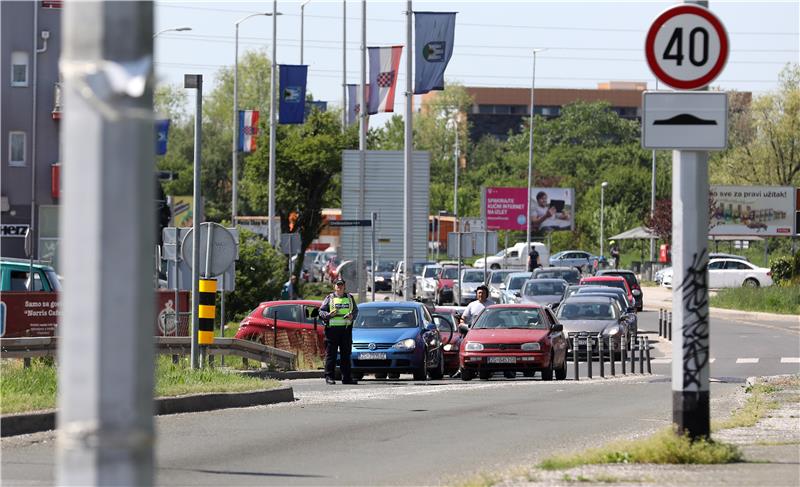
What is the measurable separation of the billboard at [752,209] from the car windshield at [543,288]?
109ft

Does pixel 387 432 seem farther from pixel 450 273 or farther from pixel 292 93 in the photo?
pixel 450 273

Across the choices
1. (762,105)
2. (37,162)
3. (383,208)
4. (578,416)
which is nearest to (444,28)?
(383,208)

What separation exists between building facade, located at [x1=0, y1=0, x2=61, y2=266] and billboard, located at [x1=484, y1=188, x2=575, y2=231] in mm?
38250

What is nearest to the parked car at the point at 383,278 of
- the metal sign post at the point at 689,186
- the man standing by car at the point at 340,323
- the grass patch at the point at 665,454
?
the man standing by car at the point at 340,323

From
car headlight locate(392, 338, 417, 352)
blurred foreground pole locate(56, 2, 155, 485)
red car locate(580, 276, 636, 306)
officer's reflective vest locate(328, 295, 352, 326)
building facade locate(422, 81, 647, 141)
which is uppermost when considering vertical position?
building facade locate(422, 81, 647, 141)

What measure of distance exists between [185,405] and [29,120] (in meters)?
46.1

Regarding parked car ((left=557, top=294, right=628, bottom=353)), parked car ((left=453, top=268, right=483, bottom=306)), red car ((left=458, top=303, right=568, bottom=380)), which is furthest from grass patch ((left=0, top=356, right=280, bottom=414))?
parked car ((left=453, top=268, right=483, bottom=306))

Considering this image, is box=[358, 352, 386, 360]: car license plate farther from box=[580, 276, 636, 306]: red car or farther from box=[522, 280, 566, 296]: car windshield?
box=[580, 276, 636, 306]: red car

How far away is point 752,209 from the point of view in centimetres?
7969

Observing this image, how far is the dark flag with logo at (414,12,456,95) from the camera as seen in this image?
36.2m

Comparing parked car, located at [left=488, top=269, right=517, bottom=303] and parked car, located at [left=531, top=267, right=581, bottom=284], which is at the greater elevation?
Answer: parked car, located at [left=531, top=267, right=581, bottom=284]

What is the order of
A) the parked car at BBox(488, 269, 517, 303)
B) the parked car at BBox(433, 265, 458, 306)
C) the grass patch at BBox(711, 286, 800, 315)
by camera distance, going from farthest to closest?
the parked car at BBox(433, 265, 458, 306), the parked car at BBox(488, 269, 517, 303), the grass patch at BBox(711, 286, 800, 315)

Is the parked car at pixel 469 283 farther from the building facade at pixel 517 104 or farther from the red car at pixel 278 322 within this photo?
the building facade at pixel 517 104

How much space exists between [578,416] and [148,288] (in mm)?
13201
